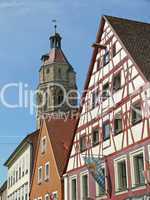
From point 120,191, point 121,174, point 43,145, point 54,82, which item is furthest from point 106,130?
point 54,82

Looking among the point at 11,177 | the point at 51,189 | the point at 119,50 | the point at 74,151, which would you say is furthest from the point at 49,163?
the point at 11,177

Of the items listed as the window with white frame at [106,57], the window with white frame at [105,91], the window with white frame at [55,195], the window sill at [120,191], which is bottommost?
the window sill at [120,191]

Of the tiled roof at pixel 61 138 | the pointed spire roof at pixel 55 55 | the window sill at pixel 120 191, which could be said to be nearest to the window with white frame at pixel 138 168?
the window sill at pixel 120 191

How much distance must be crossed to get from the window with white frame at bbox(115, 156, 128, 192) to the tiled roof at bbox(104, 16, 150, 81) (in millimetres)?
5212

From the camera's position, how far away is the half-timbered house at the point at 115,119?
2484 cm

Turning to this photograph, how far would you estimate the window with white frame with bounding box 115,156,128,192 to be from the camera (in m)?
26.1

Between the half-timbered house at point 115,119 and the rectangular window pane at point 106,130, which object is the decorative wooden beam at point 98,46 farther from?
the rectangular window pane at point 106,130

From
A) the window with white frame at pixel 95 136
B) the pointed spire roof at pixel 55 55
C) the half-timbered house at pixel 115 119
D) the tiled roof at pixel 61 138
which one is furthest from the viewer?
the pointed spire roof at pixel 55 55

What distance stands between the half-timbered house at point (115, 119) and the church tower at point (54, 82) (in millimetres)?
72724

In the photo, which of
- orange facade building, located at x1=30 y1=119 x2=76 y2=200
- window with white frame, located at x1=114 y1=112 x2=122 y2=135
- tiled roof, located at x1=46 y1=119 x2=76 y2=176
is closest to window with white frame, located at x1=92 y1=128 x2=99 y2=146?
window with white frame, located at x1=114 y1=112 x2=122 y2=135

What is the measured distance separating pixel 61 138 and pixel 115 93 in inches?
473

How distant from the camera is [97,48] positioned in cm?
3294

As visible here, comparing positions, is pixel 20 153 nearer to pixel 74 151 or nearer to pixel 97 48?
pixel 74 151

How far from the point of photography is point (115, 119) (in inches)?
1101
